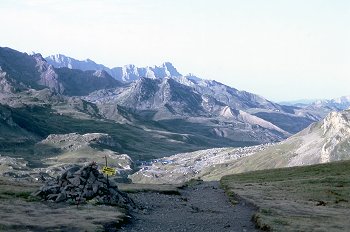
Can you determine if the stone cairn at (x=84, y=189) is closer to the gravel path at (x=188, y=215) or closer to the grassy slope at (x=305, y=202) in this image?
the gravel path at (x=188, y=215)

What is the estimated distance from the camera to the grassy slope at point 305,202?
190 ft

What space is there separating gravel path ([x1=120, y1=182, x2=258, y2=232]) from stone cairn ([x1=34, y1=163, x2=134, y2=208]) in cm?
494

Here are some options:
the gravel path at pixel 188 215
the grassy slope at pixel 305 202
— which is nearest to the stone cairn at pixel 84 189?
the gravel path at pixel 188 215

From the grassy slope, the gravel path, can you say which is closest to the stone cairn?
the gravel path

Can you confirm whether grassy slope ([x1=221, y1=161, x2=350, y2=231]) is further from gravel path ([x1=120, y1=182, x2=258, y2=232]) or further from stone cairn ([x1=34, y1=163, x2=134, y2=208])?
stone cairn ([x1=34, y1=163, x2=134, y2=208])

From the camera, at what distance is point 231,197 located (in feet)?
316

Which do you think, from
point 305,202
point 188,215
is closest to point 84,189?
point 188,215

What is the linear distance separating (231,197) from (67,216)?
4596cm

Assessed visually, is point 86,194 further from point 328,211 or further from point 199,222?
point 328,211

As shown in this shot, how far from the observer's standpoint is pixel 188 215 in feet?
227

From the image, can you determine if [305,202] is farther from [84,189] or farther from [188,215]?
[84,189]

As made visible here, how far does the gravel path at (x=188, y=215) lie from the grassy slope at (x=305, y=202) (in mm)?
2985

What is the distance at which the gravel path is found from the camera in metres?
58.3

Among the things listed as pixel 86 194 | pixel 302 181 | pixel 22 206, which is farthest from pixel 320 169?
pixel 22 206
